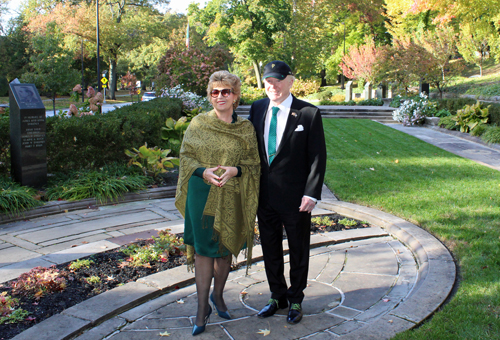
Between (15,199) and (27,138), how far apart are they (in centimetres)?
116

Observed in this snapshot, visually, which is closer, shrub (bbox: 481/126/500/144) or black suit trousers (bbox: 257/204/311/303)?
black suit trousers (bbox: 257/204/311/303)

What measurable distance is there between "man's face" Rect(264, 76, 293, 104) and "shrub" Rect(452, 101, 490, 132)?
1245 cm

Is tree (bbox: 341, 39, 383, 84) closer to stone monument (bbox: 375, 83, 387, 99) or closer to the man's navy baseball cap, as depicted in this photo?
stone monument (bbox: 375, 83, 387, 99)

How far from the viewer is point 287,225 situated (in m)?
3.11

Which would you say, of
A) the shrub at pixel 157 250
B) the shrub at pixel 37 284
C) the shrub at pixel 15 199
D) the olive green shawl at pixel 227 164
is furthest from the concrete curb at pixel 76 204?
the olive green shawl at pixel 227 164

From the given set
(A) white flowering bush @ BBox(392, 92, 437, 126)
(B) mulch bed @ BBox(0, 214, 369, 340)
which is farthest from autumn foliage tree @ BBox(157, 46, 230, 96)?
(B) mulch bed @ BBox(0, 214, 369, 340)

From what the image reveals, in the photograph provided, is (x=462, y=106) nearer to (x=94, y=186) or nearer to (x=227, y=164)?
(x=94, y=186)

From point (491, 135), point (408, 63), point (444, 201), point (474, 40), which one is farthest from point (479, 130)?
point (474, 40)

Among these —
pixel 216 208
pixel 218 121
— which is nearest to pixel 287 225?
pixel 216 208

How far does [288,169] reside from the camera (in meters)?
3.04

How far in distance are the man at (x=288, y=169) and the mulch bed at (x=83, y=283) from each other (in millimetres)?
1326

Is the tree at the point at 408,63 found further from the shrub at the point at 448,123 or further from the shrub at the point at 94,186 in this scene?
the shrub at the point at 94,186

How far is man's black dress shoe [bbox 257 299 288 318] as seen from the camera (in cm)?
320

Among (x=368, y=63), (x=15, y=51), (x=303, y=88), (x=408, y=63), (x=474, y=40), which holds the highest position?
(x=15, y=51)
